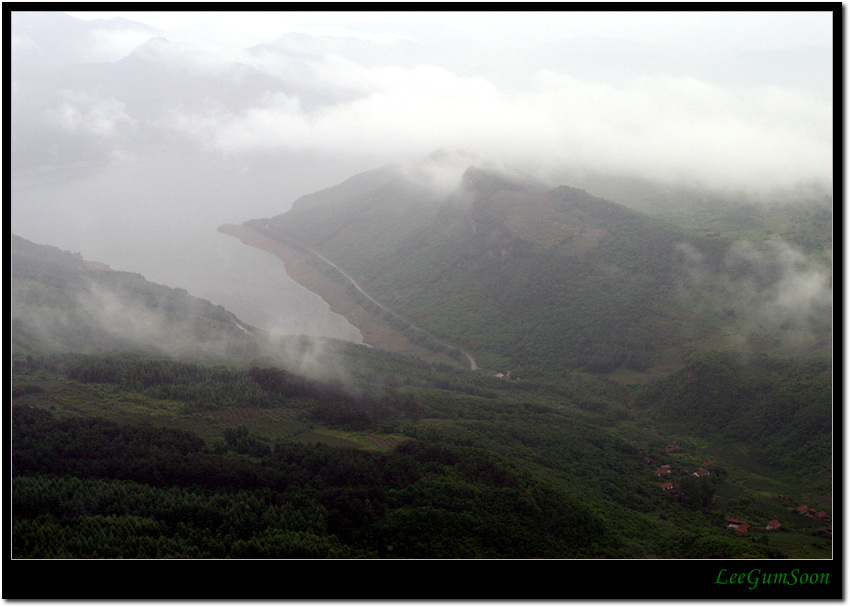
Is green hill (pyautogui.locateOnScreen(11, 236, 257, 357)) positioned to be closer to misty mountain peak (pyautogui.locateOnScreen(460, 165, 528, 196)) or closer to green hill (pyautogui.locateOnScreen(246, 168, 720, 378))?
green hill (pyautogui.locateOnScreen(246, 168, 720, 378))

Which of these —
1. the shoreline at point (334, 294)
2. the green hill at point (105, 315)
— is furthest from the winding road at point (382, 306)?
the green hill at point (105, 315)

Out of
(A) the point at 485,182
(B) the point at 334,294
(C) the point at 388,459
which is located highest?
(A) the point at 485,182

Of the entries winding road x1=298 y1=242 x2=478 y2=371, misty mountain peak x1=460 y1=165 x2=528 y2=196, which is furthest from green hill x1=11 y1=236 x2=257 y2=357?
misty mountain peak x1=460 y1=165 x2=528 y2=196

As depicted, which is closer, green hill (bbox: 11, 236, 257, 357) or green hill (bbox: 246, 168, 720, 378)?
green hill (bbox: 11, 236, 257, 357)

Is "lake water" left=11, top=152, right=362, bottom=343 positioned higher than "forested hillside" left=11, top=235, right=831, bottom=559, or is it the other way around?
"lake water" left=11, top=152, right=362, bottom=343

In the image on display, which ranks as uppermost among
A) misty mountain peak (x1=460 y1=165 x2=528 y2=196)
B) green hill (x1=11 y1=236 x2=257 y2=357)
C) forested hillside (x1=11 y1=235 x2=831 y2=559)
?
misty mountain peak (x1=460 y1=165 x2=528 y2=196)

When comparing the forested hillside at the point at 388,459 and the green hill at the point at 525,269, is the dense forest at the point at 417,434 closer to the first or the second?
the forested hillside at the point at 388,459

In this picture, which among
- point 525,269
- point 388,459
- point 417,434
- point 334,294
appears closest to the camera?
point 388,459

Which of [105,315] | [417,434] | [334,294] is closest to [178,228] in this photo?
[334,294]

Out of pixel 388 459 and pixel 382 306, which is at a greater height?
pixel 382 306

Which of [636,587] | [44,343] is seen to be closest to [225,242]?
[44,343]

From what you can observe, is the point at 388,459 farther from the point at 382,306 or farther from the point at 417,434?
the point at 382,306

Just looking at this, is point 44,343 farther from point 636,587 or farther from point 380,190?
point 380,190

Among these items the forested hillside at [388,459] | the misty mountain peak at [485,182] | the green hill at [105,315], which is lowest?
the forested hillside at [388,459]
